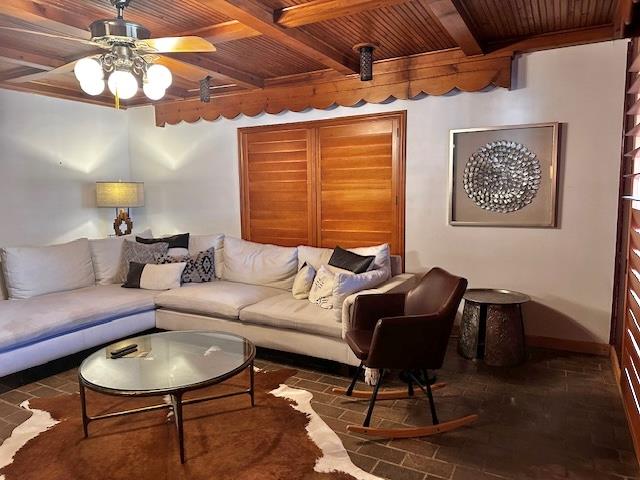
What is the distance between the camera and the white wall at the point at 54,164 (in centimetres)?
445

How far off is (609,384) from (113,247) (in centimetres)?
435

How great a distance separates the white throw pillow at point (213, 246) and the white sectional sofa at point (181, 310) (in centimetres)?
1

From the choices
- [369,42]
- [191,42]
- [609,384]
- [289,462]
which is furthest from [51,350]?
[609,384]

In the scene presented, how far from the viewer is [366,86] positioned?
4113 millimetres

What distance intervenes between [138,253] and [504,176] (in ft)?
11.2

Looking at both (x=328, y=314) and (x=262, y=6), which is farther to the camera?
(x=328, y=314)

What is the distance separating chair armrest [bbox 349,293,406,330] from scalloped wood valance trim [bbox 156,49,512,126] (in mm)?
1854

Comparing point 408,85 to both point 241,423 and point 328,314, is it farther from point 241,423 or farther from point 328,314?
point 241,423

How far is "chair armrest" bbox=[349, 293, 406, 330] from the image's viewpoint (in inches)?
118

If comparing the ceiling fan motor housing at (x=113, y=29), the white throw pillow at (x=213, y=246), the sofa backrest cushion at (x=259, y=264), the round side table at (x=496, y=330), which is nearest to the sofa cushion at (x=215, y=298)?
the sofa backrest cushion at (x=259, y=264)

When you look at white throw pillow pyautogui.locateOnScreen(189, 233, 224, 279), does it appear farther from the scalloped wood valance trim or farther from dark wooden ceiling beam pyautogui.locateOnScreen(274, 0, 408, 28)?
dark wooden ceiling beam pyautogui.locateOnScreen(274, 0, 408, 28)

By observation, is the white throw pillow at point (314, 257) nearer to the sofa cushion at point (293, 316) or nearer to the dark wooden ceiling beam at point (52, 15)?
the sofa cushion at point (293, 316)

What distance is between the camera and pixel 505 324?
3.35 m

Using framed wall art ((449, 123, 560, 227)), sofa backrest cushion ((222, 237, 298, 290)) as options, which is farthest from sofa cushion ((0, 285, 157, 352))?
framed wall art ((449, 123, 560, 227))
